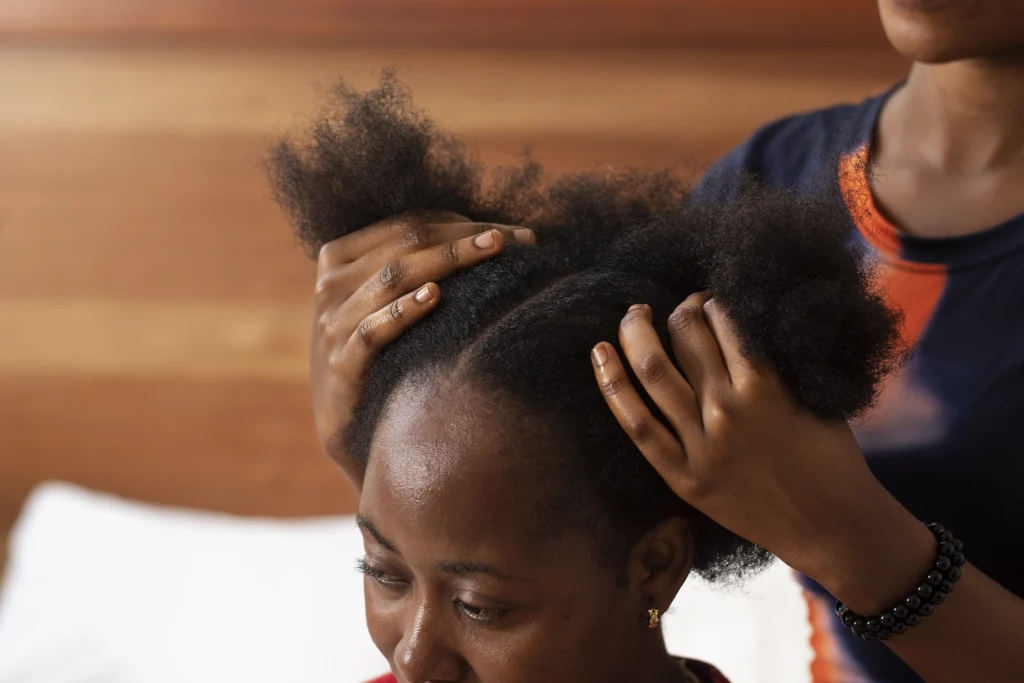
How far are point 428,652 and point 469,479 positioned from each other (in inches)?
4.3

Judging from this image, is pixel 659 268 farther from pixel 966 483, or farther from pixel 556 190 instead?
pixel 966 483

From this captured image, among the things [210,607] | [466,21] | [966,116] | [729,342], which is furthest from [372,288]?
[466,21]

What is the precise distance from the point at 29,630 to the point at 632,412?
1.14 meters

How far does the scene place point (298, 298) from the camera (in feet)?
6.81

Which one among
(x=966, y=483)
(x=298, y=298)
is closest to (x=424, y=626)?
(x=966, y=483)

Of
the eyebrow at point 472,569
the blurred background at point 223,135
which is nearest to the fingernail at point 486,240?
the eyebrow at point 472,569

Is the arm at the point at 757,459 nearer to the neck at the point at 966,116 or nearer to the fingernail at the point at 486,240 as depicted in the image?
the fingernail at the point at 486,240

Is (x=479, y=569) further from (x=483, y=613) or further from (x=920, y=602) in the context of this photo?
(x=920, y=602)

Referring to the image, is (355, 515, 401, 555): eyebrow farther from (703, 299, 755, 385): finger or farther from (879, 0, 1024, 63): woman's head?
(879, 0, 1024, 63): woman's head

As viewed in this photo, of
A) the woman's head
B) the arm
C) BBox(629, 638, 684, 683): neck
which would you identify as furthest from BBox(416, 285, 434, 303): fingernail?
the woman's head

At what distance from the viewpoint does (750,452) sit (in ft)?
2.01

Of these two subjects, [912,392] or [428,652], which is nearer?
[428,652]

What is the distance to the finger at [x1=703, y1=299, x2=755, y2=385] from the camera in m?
0.62

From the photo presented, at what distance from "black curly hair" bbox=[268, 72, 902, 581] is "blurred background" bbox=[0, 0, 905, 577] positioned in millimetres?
1124
